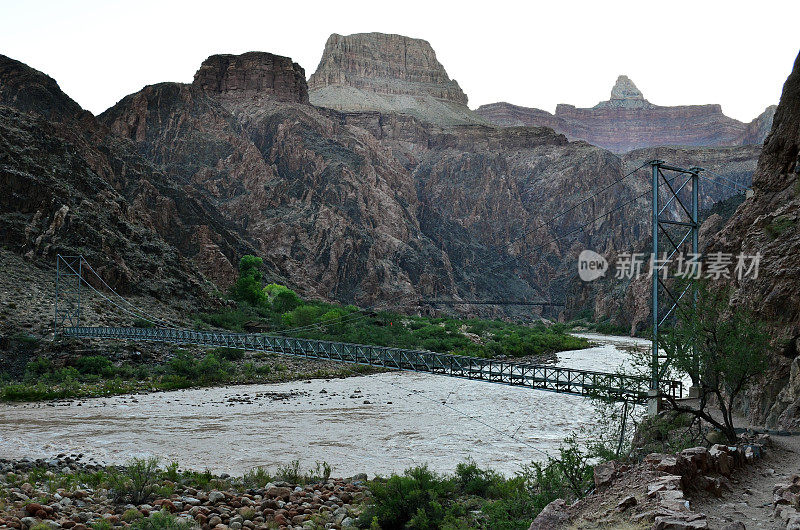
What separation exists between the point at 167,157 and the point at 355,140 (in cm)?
3549

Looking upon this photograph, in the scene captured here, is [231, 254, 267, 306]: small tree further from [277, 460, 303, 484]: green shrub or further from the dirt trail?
the dirt trail

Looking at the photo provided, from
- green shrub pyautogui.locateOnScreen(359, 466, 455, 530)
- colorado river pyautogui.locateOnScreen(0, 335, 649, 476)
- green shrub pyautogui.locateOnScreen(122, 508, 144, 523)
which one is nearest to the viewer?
green shrub pyautogui.locateOnScreen(122, 508, 144, 523)

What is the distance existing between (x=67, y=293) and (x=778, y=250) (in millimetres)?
42147

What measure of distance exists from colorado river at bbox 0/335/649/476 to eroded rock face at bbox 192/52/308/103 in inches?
3942

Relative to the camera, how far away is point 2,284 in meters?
38.6

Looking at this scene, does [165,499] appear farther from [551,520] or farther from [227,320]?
[227,320]

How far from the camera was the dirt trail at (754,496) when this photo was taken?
678cm

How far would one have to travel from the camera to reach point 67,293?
43.3 meters

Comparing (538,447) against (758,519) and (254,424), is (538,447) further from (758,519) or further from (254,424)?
(758,519)

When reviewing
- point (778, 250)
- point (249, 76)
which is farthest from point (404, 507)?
point (249, 76)

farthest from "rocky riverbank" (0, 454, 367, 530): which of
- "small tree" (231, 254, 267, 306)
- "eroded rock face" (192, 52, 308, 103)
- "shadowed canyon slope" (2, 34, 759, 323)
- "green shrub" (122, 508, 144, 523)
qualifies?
"eroded rock face" (192, 52, 308, 103)

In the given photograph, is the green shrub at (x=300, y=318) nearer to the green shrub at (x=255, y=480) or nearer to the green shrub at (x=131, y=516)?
the green shrub at (x=255, y=480)

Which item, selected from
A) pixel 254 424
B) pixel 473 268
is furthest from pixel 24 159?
pixel 473 268

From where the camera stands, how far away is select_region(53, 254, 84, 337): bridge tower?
38.7m
